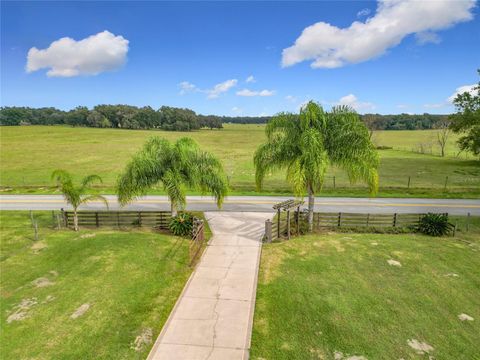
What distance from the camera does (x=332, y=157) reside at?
651 inches

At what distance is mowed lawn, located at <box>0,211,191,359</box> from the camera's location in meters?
8.39

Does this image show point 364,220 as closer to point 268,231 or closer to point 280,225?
point 280,225

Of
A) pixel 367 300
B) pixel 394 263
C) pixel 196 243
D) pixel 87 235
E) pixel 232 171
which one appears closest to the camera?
pixel 367 300

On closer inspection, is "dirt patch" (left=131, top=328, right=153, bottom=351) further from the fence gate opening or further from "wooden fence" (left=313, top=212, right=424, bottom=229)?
"wooden fence" (left=313, top=212, right=424, bottom=229)

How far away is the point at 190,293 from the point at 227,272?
2.05 metres

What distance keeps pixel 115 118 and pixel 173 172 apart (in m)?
112

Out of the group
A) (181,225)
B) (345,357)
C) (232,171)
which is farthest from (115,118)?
(345,357)

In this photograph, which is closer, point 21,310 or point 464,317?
point 464,317

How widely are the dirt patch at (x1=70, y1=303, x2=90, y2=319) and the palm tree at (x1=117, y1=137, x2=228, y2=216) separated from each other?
24.5 feet

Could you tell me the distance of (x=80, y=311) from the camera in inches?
386

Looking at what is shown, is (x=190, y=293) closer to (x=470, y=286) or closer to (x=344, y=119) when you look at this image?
(x=470, y=286)

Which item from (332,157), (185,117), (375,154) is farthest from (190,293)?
(185,117)

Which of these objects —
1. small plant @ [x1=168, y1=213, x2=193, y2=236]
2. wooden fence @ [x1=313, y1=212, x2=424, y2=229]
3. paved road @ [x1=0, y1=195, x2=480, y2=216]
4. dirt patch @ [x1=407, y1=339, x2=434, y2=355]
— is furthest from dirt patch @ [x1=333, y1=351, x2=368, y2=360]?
paved road @ [x1=0, y1=195, x2=480, y2=216]

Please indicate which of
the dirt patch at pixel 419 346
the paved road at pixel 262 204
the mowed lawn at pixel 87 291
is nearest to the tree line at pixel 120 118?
the paved road at pixel 262 204
